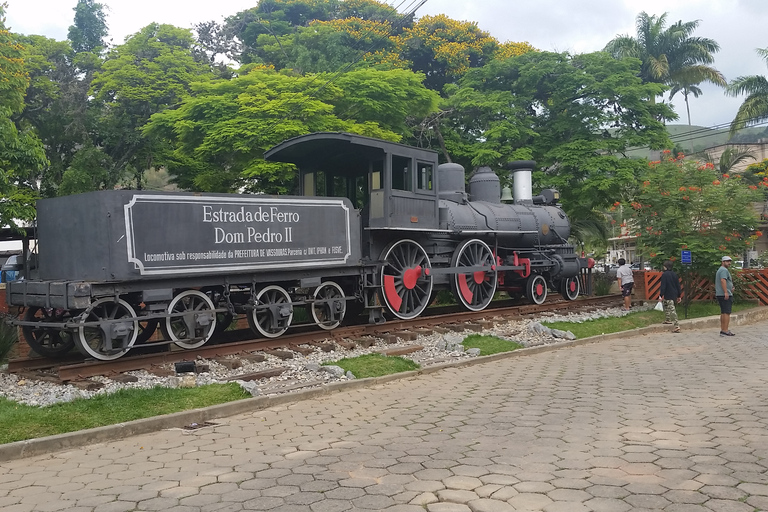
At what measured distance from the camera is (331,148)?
1175cm

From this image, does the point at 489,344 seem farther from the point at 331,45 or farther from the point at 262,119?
the point at 331,45

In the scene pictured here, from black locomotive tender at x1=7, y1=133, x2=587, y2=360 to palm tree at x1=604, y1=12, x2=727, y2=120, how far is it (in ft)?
73.4

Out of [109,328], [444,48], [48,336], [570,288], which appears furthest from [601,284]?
[48,336]

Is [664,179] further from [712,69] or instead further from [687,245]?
[712,69]

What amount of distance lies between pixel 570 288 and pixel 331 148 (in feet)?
27.6

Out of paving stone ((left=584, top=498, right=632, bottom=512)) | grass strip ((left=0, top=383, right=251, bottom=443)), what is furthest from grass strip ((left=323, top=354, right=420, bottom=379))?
paving stone ((left=584, top=498, right=632, bottom=512))

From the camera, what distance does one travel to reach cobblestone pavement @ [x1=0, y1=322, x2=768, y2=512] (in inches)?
154

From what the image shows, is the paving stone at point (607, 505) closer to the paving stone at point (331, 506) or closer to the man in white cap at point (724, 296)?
the paving stone at point (331, 506)

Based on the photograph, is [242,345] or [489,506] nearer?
[489,506]

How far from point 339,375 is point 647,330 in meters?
7.56

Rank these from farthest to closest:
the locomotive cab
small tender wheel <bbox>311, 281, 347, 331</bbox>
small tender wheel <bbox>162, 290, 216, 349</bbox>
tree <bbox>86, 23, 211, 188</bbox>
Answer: tree <bbox>86, 23, 211, 188</bbox> → the locomotive cab → small tender wheel <bbox>311, 281, 347, 331</bbox> → small tender wheel <bbox>162, 290, 216, 349</bbox>

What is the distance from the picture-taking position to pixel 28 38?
23.7 m

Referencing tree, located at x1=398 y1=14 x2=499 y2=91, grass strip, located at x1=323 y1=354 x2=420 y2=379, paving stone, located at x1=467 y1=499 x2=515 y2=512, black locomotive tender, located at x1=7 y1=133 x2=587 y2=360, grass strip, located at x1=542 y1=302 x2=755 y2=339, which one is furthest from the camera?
tree, located at x1=398 y1=14 x2=499 y2=91

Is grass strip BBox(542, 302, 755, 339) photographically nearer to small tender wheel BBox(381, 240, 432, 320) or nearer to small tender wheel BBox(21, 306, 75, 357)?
small tender wheel BBox(381, 240, 432, 320)
